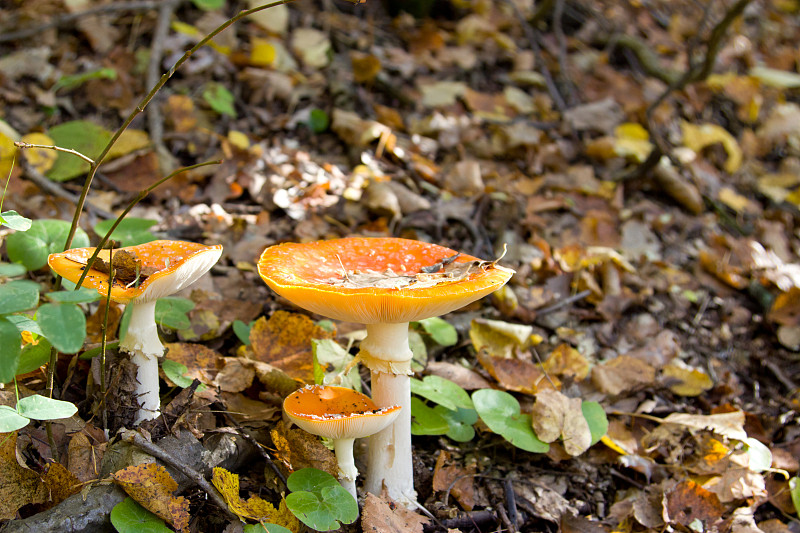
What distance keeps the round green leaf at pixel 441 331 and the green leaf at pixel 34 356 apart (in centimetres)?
173

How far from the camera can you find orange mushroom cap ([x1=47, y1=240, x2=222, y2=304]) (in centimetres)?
187

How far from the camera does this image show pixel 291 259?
7.22 ft

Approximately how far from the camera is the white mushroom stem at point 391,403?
2217 mm

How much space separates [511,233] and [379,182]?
39.6 inches

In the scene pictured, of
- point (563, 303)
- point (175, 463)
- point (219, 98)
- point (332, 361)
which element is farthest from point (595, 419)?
point (219, 98)

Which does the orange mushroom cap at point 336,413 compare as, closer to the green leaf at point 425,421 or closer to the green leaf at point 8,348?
the green leaf at point 425,421

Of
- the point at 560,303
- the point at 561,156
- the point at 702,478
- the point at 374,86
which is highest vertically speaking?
the point at 374,86

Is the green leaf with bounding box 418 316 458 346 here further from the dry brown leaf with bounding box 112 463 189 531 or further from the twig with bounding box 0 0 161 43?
the twig with bounding box 0 0 161 43

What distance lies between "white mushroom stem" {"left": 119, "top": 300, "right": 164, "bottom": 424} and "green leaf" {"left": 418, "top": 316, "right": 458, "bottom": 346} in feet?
4.65

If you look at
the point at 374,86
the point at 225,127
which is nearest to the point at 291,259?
the point at 225,127

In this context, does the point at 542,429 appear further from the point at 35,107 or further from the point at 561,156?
the point at 35,107

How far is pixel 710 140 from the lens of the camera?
6215mm

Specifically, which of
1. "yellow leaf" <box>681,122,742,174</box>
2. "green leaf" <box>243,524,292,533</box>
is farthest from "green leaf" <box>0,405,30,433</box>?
"yellow leaf" <box>681,122,742,174</box>

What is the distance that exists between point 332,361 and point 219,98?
288 cm
